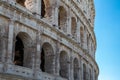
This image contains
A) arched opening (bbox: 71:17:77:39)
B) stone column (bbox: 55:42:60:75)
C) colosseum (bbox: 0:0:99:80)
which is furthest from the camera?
arched opening (bbox: 71:17:77:39)

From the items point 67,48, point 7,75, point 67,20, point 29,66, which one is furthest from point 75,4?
point 7,75

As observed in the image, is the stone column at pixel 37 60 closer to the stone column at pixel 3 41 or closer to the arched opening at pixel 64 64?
the stone column at pixel 3 41

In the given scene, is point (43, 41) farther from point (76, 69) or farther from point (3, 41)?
point (76, 69)

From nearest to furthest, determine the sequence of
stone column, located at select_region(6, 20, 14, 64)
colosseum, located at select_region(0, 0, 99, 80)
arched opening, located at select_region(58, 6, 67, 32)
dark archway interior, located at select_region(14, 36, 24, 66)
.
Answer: stone column, located at select_region(6, 20, 14, 64) → colosseum, located at select_region(0, 0, 99, 80) → dark archway interior, located at select_region(14, 36, 24, 66) → arched opening, located at select_region(58, 6, 67, 32)

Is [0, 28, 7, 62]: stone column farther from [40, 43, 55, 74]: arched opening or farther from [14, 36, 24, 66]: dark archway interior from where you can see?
[40, 43, 55, 74]: arched opening

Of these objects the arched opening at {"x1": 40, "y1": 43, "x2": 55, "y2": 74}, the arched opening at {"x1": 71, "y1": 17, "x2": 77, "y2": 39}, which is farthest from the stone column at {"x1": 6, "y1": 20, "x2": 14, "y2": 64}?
the arched opening at {"x1": 71, "y1": 17, "x2": 77, "y2": 39}

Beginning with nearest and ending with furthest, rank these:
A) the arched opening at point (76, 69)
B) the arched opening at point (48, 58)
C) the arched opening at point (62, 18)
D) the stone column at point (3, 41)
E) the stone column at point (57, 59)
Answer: the stone column at point (3, 41) < the arched opening at point (48, 58) < the stone column at point (57, 59) < the arched opening at point (62, 18) < the arched opening at point (76, 69)

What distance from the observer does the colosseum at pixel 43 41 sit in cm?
2072

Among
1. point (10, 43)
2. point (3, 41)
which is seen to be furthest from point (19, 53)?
point (3, 41)

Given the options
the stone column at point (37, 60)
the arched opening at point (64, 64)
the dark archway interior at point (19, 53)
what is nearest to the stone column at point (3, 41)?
the stone column at point (37, 60)

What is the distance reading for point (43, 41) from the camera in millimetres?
23641

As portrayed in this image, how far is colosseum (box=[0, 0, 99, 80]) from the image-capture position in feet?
68.0

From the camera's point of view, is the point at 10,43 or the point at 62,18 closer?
the point at 10,43

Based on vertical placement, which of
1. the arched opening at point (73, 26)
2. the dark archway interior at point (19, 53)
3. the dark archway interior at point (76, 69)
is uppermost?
the arched opening at point (73, 26)
